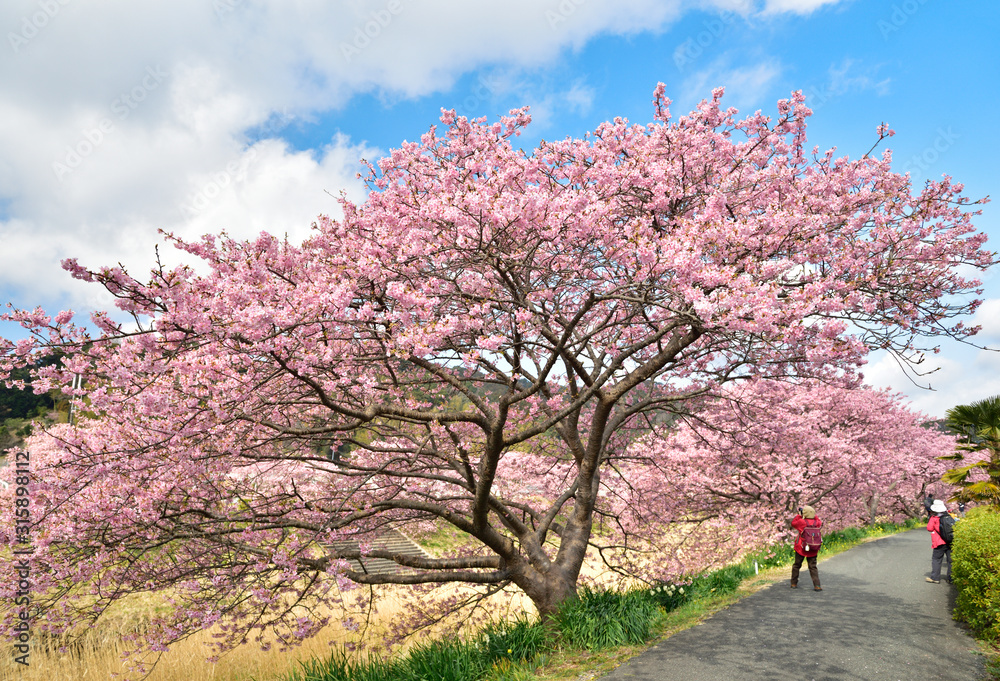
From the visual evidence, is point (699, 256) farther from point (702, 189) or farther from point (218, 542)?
point (218, 542)

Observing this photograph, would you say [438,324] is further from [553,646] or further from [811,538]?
[811,538]

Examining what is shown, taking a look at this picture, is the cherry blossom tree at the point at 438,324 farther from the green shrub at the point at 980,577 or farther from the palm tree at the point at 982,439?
the palm tree at the point at 982,439

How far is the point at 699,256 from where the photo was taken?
5441mm

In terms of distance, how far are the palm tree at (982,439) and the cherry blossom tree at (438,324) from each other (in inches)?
320

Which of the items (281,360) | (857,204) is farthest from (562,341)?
(857,204)

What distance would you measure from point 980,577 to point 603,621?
16.2ft

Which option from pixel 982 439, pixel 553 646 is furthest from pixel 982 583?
pixel 982 439

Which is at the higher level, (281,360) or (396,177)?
(396,177)

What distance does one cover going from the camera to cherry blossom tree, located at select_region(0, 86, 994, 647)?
5.27 m

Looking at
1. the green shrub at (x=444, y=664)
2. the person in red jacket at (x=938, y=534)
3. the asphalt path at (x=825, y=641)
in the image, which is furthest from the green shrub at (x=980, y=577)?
the green shrub at (x=444, y=664)

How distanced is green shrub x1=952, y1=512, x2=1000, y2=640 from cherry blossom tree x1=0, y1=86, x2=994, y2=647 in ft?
9.17

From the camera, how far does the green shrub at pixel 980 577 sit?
22.2ft

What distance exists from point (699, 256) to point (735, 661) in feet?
15.0

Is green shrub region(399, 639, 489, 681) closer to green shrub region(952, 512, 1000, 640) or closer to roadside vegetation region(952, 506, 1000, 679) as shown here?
roadside vegetation region(952, 506, 1000, 679)
